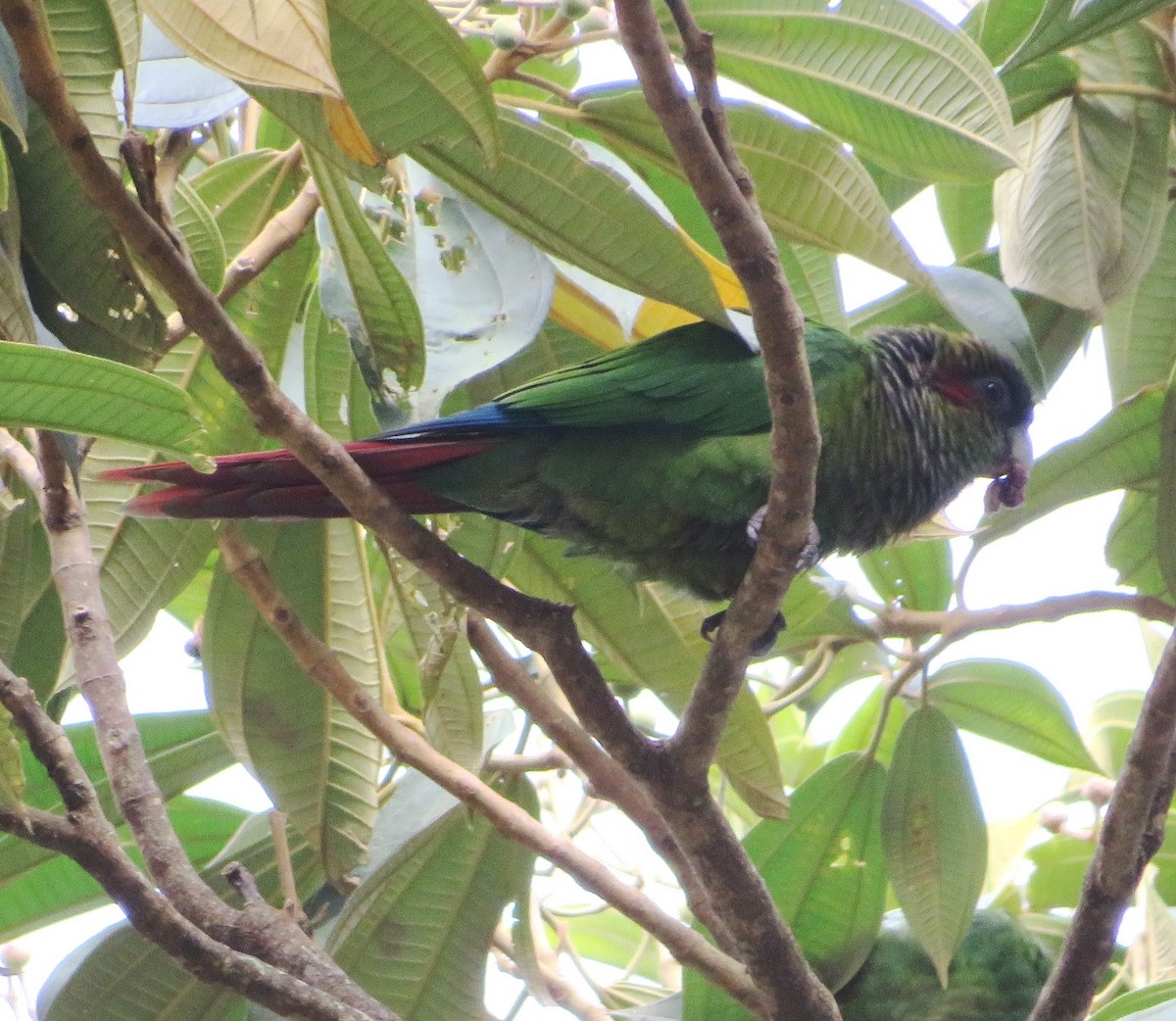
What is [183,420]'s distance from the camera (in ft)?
4.61

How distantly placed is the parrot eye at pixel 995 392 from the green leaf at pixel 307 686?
4.18 ft

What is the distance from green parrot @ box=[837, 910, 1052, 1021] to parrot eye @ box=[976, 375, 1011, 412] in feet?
3.45

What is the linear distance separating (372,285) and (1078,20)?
1.18 meters

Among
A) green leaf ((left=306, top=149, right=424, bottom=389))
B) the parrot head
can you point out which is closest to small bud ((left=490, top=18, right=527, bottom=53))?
green leaf ((left=306, top=149, right=424, bottom=389))

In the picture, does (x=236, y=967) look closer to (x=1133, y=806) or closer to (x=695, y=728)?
(x=695, y=728)

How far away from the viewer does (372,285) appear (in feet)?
5.71

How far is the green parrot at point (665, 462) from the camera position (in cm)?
201

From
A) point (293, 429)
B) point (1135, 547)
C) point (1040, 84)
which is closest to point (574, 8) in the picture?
point (293, 429)

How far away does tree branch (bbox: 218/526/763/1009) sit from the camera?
1933 millimetres

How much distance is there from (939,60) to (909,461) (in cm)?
80

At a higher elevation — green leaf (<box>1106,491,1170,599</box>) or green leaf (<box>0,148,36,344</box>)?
green leaf (<box>1106,491,1170,599</box>)

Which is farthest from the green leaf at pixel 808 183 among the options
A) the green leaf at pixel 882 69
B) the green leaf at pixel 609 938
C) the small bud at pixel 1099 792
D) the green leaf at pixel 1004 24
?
the green leaf at pixel 609 938

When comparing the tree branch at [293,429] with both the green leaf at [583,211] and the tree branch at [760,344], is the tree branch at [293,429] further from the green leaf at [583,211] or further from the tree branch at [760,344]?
the green leaf at [583,211]

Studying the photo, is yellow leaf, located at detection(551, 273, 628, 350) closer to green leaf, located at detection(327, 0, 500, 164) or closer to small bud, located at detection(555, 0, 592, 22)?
small bud, located at detection(555, 0, 592, 22)
